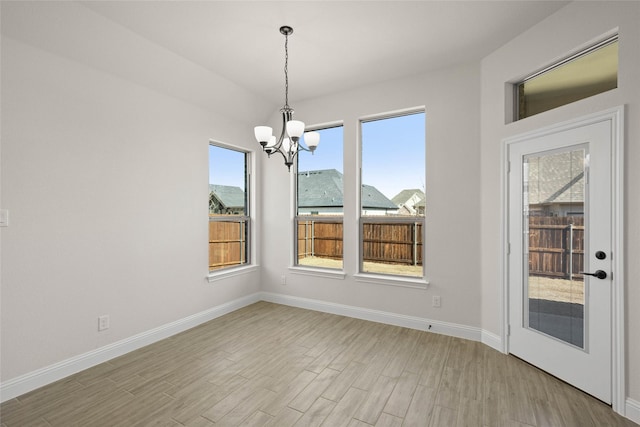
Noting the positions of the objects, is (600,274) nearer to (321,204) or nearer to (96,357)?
(321,204)

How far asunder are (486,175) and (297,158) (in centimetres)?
251

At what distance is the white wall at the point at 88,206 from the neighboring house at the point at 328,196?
1482mm

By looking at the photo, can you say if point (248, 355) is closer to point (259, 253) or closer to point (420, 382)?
point (420, 382)

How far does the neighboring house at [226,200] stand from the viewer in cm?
413

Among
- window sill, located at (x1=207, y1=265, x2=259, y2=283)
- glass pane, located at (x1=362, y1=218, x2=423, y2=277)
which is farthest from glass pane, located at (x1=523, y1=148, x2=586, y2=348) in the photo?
window sill, located at (x1=207, y1=265, x2=259, y2=283)

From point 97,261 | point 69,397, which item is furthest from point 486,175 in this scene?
point 69,397

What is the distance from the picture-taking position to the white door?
2.22m

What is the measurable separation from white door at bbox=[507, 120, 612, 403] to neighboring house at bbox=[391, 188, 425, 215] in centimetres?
98

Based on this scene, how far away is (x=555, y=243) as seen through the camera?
8.39 ft

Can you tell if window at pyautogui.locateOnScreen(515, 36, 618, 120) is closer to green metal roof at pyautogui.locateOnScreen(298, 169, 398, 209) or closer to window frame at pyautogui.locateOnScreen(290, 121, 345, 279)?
green metal roof at pyautogui.locateOnScreen(298, 169, 398, 209)

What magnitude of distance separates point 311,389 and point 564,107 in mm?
3017

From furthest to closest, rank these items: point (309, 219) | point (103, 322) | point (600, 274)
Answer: point (309, 219)
point (103, 322)
point (600, 274)

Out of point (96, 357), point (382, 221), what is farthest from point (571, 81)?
point (96, 357)

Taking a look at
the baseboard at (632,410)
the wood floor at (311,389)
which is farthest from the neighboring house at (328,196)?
the baseboard at (632,410)
